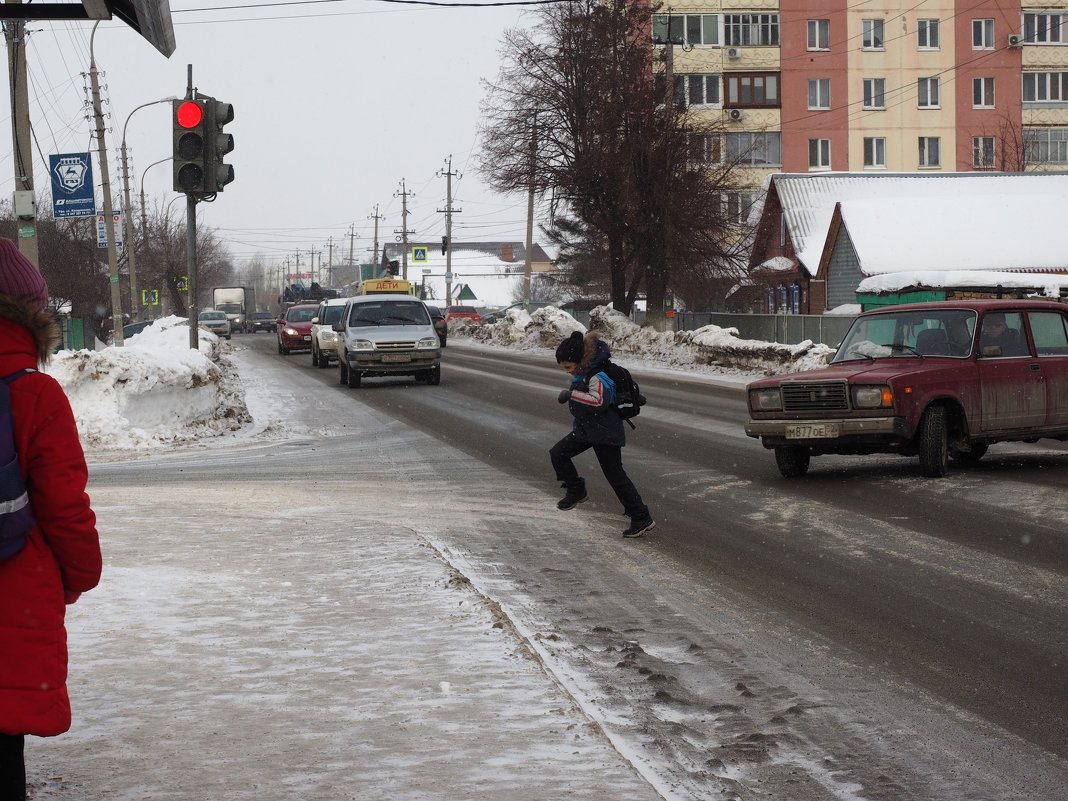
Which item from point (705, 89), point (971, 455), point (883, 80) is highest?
point (883, 80)

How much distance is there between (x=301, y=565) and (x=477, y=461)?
6.70m

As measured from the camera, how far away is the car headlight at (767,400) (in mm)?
12711

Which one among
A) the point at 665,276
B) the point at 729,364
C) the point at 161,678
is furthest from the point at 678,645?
the point at 665,276

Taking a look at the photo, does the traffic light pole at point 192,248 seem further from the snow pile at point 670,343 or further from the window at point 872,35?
the window at point 872,35

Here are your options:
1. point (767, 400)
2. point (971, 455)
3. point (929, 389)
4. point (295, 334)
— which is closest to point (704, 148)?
point (295, 334)

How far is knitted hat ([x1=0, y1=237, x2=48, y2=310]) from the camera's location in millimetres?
3435

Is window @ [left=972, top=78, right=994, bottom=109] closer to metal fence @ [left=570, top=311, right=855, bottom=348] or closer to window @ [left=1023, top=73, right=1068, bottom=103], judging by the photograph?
window @ [left=1023, top=73, right=1068, bottom=103]

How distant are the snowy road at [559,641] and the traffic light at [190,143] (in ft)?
11.5

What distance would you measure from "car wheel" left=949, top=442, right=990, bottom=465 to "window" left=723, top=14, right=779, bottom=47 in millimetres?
59881

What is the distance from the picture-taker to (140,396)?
698 inches

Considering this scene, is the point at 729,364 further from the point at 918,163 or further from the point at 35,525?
the point at 918,163

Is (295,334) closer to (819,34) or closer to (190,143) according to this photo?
(190,143)

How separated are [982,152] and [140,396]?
206 ft

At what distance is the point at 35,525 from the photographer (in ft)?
11.3
